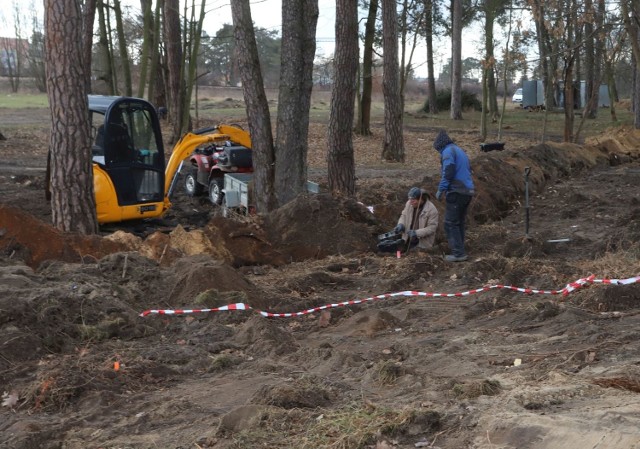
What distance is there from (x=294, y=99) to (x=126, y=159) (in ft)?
10.0

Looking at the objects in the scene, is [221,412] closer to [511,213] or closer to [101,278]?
[101,278]

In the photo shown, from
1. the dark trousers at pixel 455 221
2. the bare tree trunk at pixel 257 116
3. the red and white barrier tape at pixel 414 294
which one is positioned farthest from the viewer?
the bare tree trunk at pixel 257 116

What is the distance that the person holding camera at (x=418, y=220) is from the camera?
11602 millimetres

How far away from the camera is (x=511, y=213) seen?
54.6ft

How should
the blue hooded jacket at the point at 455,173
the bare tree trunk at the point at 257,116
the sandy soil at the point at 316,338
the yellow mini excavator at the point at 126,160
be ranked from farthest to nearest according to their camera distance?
the bare tree trunk at the point at 257,116 → the yellow mini excavator at the point at 126,160 → the blue hooded jacket at the point at 455,173 → the sandy soil at the point at 316,338

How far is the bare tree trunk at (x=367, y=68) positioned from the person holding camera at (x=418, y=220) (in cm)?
1735

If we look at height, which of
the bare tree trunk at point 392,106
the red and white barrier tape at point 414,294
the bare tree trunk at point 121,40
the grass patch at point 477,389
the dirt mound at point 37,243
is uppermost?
the bare tree trunk at point 121,40

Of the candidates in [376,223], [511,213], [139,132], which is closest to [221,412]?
[376,223]

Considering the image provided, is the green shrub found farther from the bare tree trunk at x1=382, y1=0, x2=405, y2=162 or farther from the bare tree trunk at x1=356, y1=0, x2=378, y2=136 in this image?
the bare tree trunk at x1=382, y1=0, x2=405, y2=162

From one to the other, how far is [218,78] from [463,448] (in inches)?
2803

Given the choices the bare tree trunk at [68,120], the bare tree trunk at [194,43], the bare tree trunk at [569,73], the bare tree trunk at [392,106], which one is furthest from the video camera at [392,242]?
the bare tree trunk at [569,73]

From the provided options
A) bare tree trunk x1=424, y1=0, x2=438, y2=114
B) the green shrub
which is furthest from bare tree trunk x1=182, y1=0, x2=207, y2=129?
the green shrub

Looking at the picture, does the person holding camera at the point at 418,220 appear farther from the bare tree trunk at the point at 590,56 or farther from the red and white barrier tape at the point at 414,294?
the bare tree trunk at the point at 590,56

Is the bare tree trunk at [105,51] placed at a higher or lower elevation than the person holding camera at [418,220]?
higher
